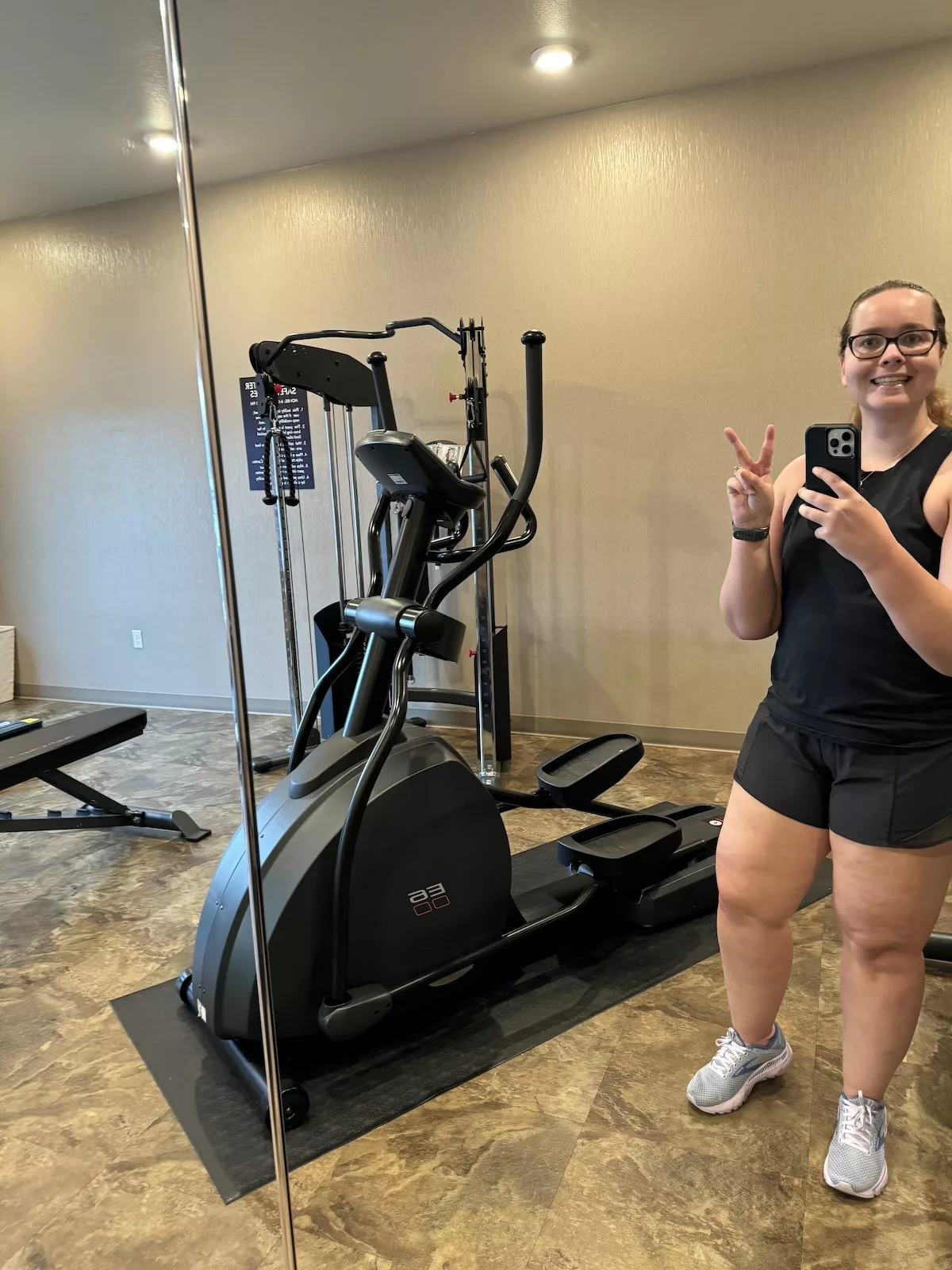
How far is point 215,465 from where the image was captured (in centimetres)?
67

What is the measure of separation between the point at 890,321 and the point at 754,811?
79 centimetres

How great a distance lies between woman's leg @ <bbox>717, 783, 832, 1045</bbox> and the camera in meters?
1.38

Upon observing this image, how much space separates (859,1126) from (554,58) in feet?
10.8

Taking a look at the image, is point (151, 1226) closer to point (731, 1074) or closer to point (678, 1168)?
point (678, 1168)

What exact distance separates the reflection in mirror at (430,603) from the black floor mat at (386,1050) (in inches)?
0.4

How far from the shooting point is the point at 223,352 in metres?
3.57

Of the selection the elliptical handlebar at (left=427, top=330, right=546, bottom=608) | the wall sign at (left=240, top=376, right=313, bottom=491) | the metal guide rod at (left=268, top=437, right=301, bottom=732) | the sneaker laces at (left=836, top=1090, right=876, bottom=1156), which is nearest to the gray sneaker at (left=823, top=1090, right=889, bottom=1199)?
the sneaker laces at (left=836, top=1090, right=876, bottom=1156)

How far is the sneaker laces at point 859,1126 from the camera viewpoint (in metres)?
1.37

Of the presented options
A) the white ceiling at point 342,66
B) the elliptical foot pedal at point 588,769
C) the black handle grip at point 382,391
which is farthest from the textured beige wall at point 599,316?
the elliptical foot pedal at point 588,769

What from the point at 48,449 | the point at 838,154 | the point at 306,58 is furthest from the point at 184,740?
the point at 838,154

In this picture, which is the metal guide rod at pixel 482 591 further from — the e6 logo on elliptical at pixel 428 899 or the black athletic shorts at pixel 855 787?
the black athletic shorts at pixel 855 787

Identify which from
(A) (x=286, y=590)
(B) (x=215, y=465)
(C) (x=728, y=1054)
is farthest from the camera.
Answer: (A) (x=286, y=590)

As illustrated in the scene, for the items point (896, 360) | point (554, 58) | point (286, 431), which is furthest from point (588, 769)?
point (554, 58)

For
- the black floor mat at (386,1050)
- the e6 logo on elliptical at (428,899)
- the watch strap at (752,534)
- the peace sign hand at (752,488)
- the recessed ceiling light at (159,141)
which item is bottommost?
the black floor mat at (386,1050)
